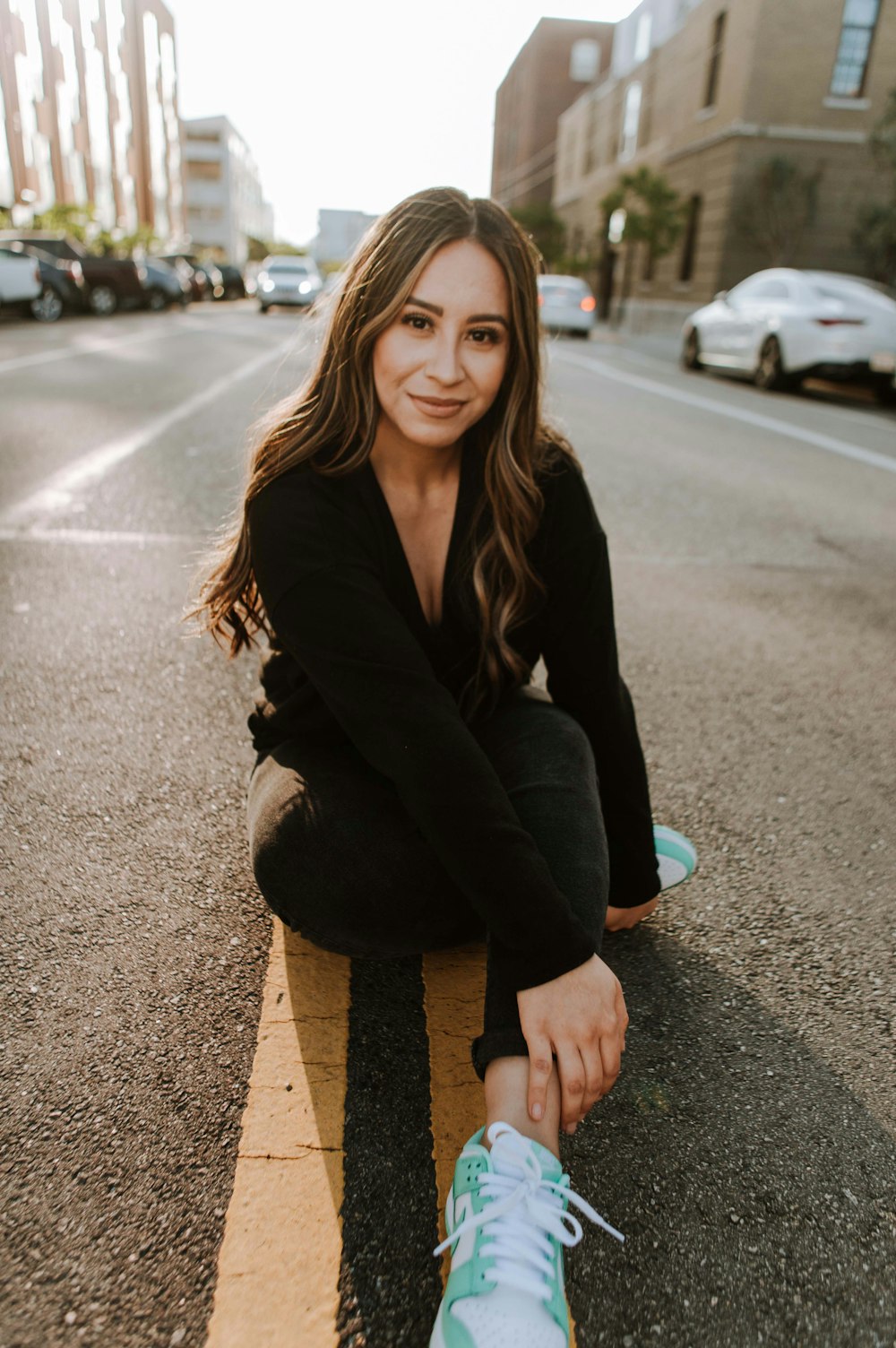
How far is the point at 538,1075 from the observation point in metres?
1.28

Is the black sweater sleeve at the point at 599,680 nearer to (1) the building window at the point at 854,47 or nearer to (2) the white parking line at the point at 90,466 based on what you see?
(2) the white parking line at the point at 90,466

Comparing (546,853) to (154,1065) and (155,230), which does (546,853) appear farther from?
(155,230)

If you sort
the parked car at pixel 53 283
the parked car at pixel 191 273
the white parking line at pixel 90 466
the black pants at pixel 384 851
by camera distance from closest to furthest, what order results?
the black pants at pixel 384 851, the white parking line at pixel 90 466, the parked car at pixel 53 283, the parked car at pixel 191 273

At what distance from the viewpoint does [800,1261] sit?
4.14 ft

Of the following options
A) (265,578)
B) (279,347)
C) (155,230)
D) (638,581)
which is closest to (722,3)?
(279,347)

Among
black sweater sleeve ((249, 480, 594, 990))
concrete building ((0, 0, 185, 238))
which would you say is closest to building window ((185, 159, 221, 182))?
concrete building ((0, 0, 185, 238))

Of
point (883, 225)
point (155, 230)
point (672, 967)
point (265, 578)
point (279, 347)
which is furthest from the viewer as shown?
point (155, 230)

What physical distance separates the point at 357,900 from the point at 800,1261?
0.76m

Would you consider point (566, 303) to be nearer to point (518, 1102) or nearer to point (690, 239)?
point (690, 239)

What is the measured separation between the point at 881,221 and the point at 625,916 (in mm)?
21829

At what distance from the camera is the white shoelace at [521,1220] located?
113 centimetres

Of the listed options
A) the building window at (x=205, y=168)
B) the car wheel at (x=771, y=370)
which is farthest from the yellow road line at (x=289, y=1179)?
the building window at (x=205, y=168)

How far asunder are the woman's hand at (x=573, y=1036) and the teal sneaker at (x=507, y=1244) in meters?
0.08

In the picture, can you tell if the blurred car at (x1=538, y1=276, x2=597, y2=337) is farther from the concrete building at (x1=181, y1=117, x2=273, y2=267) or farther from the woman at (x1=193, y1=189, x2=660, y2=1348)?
the concrete building at (x1=181, y1=117, x2=273, y2=267)
